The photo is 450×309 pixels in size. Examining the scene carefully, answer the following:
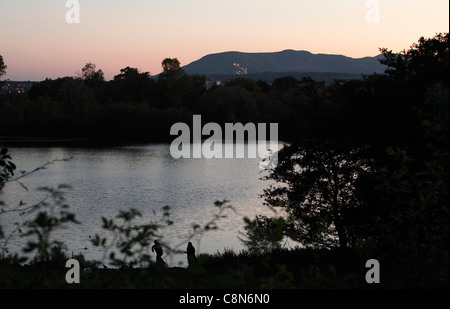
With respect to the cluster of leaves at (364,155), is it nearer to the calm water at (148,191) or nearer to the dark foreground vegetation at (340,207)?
the dark foreground vegetation at (340,207)

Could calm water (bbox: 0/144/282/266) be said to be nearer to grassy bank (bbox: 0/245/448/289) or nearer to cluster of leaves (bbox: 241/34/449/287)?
cluster of leaves (bbox: 241/34/449/287)

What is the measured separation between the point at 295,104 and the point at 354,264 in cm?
1213

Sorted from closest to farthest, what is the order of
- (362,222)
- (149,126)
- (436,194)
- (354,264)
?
(436,194)
(354,264)
(362,222)
(149,126)

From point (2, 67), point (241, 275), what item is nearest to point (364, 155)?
point (241, 275)

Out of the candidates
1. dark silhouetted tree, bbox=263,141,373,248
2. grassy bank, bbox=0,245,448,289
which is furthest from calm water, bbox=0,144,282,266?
grassy bank, bbox=0,245,448,289

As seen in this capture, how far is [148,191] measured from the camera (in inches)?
2132

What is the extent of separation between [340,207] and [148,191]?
30912mm

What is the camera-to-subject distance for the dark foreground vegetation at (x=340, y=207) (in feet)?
22.6

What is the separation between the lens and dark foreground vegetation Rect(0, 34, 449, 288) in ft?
22.6

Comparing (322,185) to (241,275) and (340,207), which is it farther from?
(241,275)
